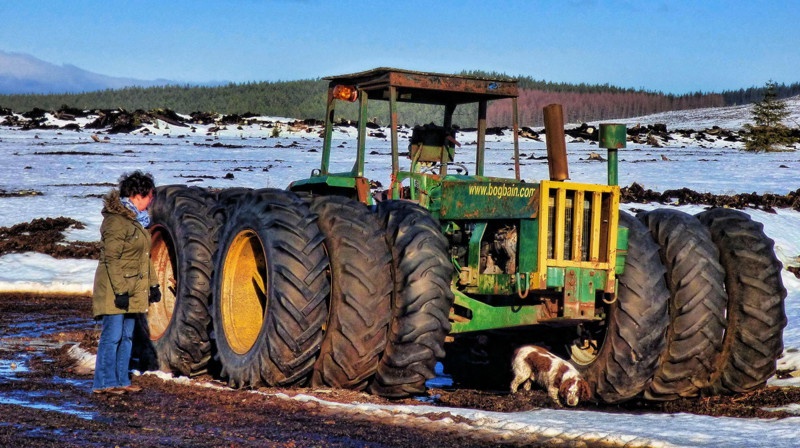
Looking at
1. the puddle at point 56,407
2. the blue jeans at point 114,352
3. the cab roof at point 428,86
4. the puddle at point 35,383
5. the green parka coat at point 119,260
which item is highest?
the cab roof at point 428,86

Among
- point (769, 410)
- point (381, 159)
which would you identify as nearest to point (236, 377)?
point (769, 410)

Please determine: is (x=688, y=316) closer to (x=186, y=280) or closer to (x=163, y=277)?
(x=186, y=280)

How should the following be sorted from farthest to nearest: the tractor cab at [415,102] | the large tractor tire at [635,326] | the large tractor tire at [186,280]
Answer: the large tractor tire at [186,280] < the tractor cab at [415,102] < the large tractor tire at [635,326]

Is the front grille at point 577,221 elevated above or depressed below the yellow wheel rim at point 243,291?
above

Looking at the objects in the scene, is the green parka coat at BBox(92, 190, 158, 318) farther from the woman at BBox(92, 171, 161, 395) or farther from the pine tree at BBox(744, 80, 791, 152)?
the pine tree at BBox(744, 80, 791, 152)

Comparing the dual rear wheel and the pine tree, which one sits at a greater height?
the pine tree

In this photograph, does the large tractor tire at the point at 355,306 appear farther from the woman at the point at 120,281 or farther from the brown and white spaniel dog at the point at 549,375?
the woman at the point at 120,281

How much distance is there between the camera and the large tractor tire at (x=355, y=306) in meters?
8.38

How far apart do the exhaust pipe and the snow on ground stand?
1.92 metres

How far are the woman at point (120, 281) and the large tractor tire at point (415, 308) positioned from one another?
210 cm

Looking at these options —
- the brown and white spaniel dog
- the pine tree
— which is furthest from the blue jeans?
the pine tree

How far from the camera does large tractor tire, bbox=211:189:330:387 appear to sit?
845 centimetres

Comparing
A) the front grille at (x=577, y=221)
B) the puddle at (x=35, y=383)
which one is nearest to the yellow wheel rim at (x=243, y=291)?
the puddle at (x=35, y=383)

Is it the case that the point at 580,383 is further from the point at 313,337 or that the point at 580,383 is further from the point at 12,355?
the point at 12,355
